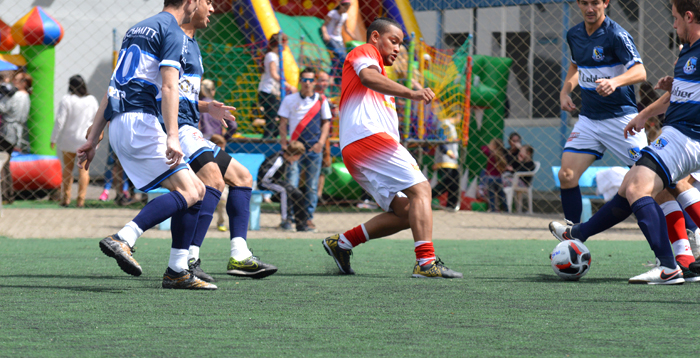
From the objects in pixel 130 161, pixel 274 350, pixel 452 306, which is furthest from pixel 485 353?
pixel 130 161

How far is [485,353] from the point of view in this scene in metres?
2.41

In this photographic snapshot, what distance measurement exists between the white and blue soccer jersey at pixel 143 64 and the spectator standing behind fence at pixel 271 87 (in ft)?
22.1

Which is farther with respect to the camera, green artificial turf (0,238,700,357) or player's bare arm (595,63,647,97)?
player's bare arm (595,63,647,97)

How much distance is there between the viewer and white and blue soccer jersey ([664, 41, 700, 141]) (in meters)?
4.05

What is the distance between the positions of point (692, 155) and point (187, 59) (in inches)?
107

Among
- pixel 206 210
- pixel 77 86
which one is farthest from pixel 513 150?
pixel 206 210

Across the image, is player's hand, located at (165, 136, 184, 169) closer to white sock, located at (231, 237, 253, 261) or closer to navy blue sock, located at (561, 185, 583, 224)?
white sock, located at (231, 237, 253, 261)

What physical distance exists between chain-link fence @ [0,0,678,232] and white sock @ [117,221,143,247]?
4.99m

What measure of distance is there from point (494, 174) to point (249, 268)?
8194 mm

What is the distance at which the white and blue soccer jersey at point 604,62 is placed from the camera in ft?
16.6

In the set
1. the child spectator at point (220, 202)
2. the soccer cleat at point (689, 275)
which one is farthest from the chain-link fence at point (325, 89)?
the soccer cleat at point (689, 275)

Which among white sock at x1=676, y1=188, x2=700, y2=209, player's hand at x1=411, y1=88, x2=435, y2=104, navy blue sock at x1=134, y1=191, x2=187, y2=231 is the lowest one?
white sock at x1=676, y1=188, x2=700, y2=209

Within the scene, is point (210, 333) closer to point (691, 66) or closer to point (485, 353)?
point (485, 353)

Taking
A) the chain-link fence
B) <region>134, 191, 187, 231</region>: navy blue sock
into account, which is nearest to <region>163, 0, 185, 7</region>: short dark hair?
<region>134, 191, 187, 231</region>: navy blue sock
